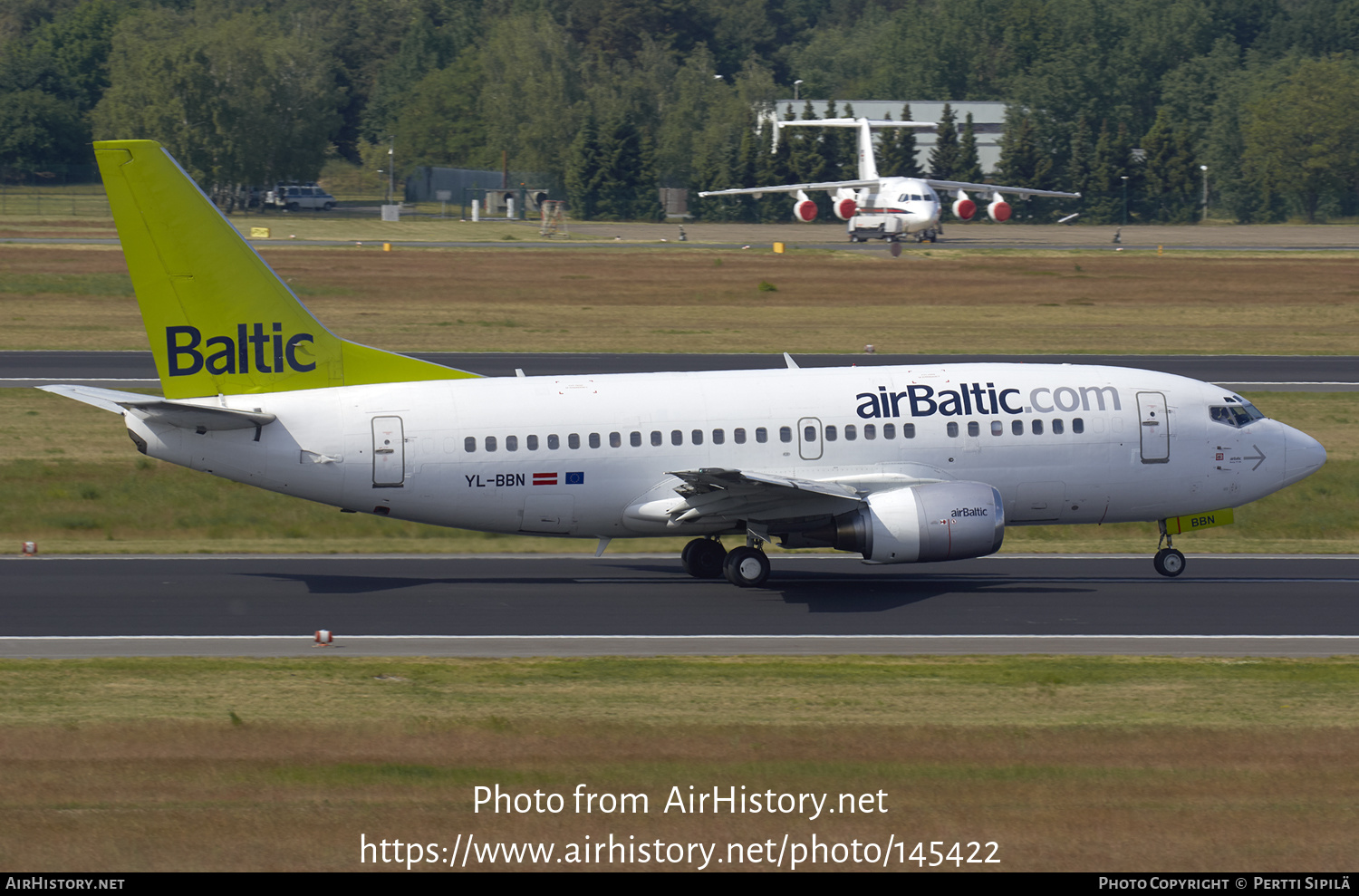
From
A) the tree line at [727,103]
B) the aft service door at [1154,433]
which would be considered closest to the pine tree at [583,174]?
the tree line at [727,103]

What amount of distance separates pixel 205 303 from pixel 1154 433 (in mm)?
17814

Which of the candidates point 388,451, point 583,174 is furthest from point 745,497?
point 583,174

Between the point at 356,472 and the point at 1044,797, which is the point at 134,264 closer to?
the point at 356,472

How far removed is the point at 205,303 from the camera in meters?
27.0

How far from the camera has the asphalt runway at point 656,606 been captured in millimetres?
24203

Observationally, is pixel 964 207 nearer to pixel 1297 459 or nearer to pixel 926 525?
pixel 1297 459

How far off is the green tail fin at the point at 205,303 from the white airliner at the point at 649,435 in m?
0.04

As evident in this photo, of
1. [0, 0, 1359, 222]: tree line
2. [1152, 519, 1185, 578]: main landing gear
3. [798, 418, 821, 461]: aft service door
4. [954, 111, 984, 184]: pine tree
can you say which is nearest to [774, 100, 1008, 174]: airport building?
[0, 0, 1359, 222]: tree line

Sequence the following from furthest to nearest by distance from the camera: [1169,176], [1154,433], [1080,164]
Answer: [1080,164] < [1169,176] < [1154,433]

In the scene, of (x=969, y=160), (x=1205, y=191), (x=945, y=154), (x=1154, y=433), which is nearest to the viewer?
(x=1154, y=433)

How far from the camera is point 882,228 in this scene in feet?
373

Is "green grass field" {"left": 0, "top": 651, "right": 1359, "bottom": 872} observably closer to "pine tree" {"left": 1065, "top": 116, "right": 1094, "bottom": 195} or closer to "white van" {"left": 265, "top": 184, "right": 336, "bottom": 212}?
"pine tree" {"left": 1065, "top": 116, "right": 1094, "bottom": 195}

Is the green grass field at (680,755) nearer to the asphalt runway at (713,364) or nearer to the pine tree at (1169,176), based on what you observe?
the asphalt runway at (713,364)
